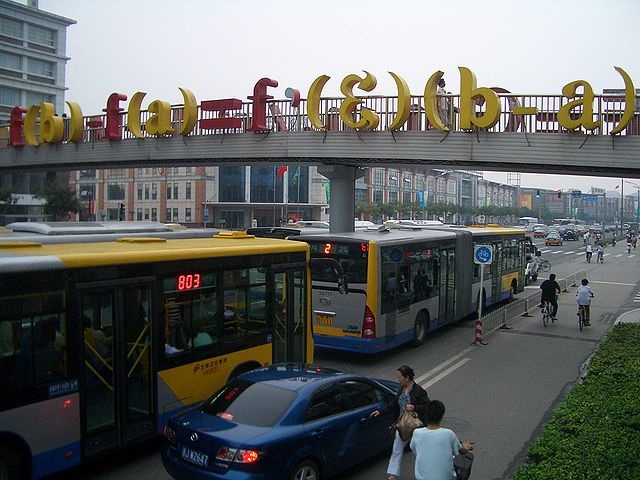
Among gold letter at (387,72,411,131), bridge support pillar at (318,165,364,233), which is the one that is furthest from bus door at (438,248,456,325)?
bridge support pillar at (318,165,364,233)

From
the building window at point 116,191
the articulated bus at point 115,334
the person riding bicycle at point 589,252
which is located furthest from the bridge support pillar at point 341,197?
the building window at point 116,191

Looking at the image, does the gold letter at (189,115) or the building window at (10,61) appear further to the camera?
the building window at (10,61)

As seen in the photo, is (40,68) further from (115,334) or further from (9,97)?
(115,334)

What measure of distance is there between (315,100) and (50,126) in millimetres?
12269

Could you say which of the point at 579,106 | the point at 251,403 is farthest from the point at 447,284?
the point at 251,403

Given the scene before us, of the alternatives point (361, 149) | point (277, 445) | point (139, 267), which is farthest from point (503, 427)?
point (361, 149)

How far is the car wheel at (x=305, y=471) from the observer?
6931 millimetres

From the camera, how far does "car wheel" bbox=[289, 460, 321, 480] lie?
6931mm

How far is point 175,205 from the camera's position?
74938 mm

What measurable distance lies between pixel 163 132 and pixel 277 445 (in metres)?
18.3

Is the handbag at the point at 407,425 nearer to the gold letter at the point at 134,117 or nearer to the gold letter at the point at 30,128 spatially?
the gold letter at the point at 134,117

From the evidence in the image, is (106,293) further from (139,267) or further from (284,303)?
(284,303)

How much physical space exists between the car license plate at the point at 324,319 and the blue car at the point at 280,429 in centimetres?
612

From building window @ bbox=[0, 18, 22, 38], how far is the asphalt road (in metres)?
59.0
